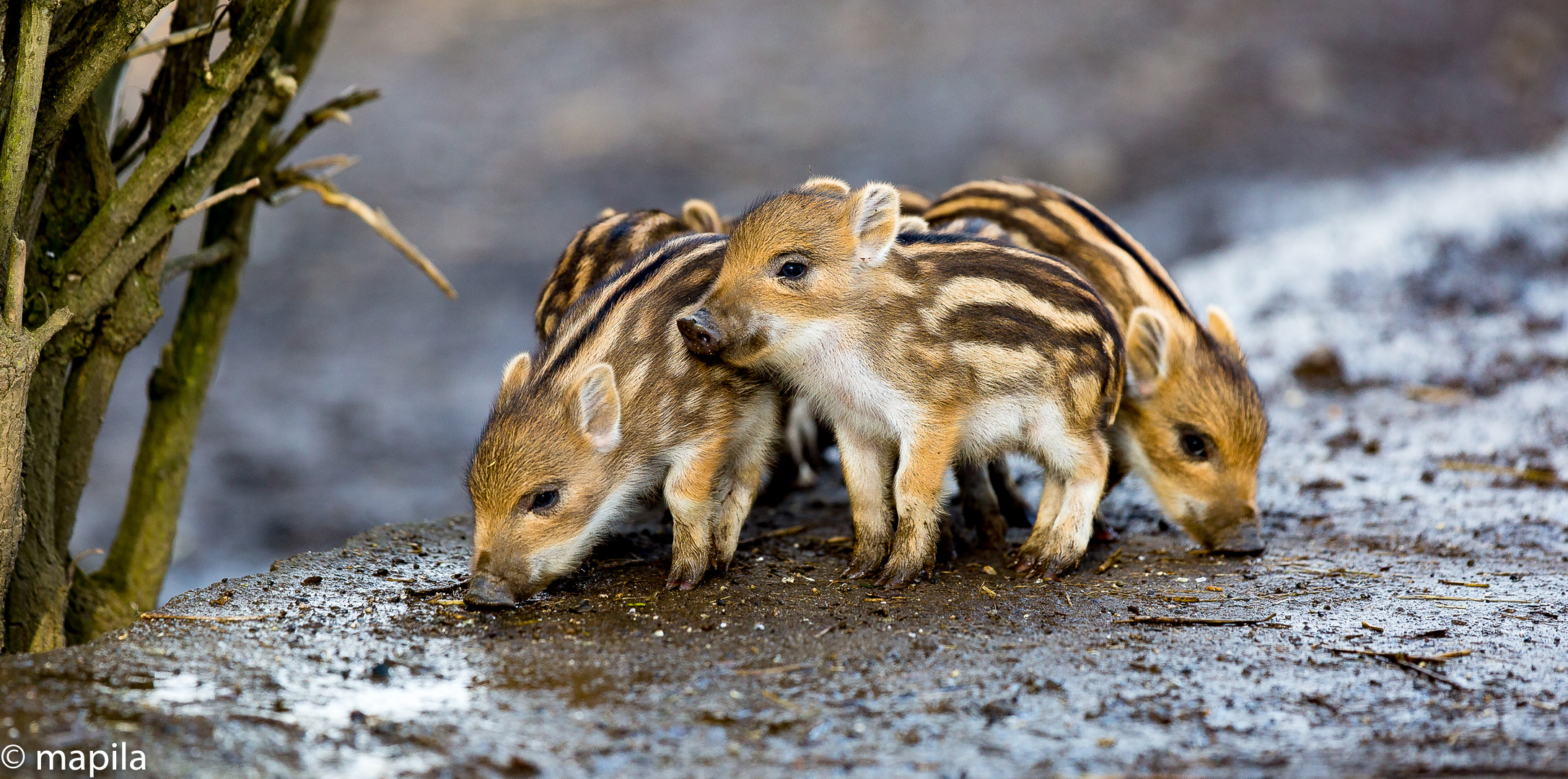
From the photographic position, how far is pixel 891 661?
374cm

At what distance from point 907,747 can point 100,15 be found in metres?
3.17

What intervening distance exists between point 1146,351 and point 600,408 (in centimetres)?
209

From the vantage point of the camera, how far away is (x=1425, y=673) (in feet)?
12.0

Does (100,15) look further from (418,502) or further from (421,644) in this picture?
(418,502)

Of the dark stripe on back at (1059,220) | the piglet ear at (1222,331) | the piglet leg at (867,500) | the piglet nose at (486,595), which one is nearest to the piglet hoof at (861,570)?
the piglet leg at (867,500)

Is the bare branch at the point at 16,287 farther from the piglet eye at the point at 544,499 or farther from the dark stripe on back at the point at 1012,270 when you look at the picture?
the dark stripe on back at the point at 1012,270

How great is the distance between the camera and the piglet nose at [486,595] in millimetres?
4172

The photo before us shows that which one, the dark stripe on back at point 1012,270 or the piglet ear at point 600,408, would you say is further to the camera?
the dark stripe on back at point 1012,270

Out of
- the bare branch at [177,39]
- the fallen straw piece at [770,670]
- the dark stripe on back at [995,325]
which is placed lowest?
the fallen straw piece at [770,670]

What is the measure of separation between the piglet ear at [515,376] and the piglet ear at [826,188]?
114 centimetres

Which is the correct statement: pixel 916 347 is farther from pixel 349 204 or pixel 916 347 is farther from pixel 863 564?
pixel 349 204

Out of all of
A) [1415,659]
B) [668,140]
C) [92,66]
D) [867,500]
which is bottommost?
[1415,659]

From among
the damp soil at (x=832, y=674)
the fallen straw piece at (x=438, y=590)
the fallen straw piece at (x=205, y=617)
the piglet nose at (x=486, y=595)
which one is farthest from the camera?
the fallen straw piece at (x=438, y=590)

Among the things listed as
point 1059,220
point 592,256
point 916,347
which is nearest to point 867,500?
point 916,347
